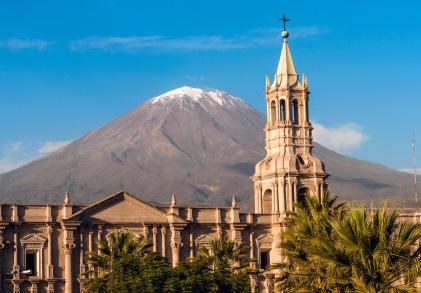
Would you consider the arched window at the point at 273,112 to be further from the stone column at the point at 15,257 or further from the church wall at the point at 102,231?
the stone column at the point at 15,257

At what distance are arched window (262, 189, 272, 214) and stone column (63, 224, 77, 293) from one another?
18.9m

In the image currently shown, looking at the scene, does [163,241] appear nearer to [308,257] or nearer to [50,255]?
[50,255]

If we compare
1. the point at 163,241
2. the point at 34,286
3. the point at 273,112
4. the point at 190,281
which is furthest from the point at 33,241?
the point at 273,112

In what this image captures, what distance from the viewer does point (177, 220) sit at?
83938 mm

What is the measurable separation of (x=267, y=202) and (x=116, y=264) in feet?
97.4

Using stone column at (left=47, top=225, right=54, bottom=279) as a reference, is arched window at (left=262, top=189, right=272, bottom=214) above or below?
above

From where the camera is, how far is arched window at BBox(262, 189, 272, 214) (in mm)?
90062

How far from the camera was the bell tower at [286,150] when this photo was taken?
8731 cm

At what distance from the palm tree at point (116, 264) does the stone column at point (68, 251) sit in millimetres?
7840

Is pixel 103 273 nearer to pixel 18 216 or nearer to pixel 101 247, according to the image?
pixel 101 247

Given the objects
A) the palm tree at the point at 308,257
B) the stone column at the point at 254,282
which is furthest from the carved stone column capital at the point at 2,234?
the palm tree at the point at 308,257

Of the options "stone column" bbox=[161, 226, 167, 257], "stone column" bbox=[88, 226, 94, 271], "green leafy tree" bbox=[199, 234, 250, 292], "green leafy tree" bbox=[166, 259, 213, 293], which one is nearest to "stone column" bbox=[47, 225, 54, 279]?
"stone column" bbox=[88, 226, 94, 271]

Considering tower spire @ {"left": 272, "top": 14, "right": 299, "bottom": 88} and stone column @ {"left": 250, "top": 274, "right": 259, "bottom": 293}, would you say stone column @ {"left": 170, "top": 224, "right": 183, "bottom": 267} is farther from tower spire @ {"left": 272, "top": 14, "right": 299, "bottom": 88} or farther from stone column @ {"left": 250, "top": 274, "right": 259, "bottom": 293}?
tower spire @ {"left": 272, "top": 14, "right": 299, "bottom": 88}

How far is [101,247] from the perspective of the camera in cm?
6862
